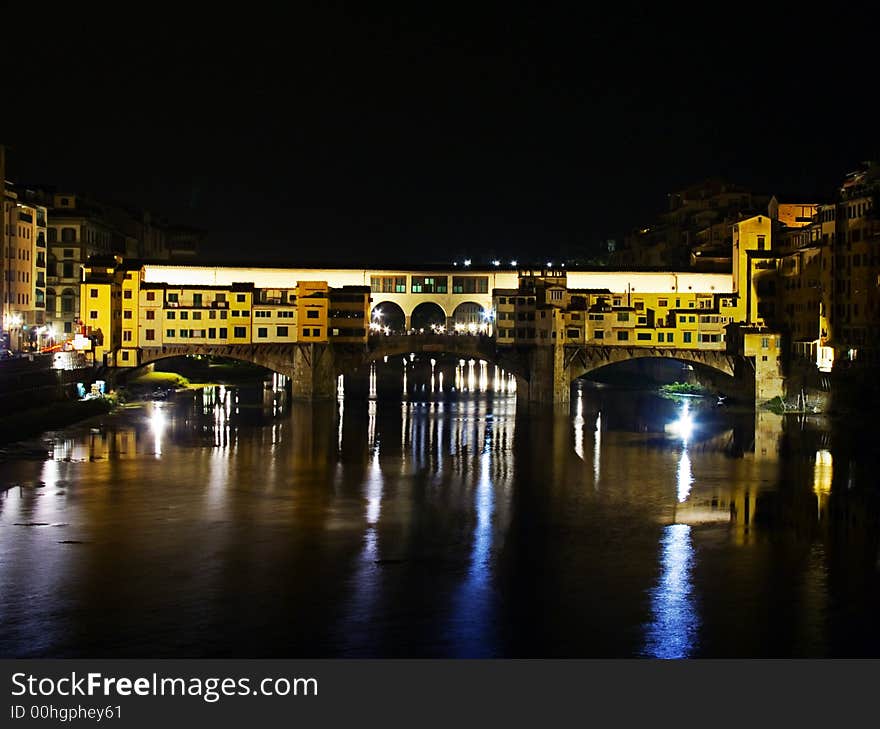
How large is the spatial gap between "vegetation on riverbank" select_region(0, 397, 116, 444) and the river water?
114 cm

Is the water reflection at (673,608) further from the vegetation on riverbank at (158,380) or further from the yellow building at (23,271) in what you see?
the vegetation on riverbank at (158,380)

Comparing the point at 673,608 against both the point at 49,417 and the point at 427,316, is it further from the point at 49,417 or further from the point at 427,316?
the point at 427,316

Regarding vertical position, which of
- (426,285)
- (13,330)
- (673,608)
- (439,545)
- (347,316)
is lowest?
(673,608)

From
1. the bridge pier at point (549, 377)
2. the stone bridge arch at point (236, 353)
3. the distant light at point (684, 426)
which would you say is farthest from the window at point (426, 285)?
the distant light at point (684, 426)

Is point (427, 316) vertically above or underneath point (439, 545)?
above

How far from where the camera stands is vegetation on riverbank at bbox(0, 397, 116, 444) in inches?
1487

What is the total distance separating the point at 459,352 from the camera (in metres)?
53.9

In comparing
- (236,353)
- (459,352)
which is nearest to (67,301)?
(236,353)

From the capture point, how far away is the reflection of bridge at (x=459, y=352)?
173ft

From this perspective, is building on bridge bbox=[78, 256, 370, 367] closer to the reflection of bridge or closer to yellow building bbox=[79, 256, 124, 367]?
yellow building bbox=[79, 256, 124, 367]

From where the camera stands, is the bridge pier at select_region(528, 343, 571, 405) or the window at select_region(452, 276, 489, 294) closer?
the bridge pier at select_region(528, 343, 571, 405)

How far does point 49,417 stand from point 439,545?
874 inches

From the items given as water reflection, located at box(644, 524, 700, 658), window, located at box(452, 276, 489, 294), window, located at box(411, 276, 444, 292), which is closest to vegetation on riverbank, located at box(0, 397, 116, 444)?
window, located at box(411, 276, 444, 292)
